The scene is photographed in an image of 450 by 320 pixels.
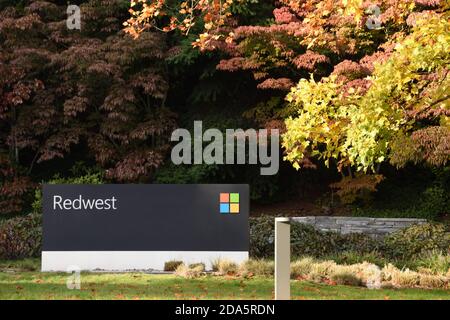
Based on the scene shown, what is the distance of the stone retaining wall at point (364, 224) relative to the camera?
15578mm

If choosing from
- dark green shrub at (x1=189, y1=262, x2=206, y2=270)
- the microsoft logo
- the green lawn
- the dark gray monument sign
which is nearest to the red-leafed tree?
the dark gray monument sign

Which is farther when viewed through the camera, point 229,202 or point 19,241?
point 19,241

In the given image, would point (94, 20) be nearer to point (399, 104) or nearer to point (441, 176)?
point (441, 176)

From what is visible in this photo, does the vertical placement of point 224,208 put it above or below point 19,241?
above

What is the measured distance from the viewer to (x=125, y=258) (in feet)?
38.9

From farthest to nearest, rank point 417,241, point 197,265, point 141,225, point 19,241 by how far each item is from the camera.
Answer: point 417,241 → point 19,241 → point 141,225 → point 197,265

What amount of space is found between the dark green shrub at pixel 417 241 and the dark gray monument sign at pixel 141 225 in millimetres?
3253

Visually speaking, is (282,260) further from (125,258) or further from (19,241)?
(19,241)

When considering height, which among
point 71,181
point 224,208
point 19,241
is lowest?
point 19,241

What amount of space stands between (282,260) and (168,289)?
135 inches

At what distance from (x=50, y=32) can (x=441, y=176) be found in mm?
9975

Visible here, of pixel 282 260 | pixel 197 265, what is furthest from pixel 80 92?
pixel 282 260

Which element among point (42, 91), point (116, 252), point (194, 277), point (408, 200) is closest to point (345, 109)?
point (194, 277)

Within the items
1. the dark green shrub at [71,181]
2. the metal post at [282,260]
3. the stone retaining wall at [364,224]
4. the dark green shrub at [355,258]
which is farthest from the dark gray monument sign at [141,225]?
the metal post at [282,260]
